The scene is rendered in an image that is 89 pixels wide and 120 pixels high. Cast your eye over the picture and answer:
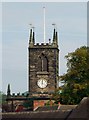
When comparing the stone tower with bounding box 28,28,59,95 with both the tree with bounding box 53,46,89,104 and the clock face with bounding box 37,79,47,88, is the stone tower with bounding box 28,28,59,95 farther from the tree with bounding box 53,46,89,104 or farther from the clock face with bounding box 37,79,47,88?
the tree with bounding box 53,46,89,104

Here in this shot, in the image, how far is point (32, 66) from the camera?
87812 millimetres

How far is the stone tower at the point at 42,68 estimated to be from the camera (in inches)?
3460

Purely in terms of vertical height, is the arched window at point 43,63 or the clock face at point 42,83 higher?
the arched window at point 43,63

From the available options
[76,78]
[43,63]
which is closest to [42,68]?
[43,63]

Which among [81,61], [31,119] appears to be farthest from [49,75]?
[31,119]

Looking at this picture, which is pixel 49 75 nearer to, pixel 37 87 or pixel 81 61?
pixel 37 87

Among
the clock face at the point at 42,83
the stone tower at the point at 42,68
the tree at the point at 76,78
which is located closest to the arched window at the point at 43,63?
the stone tower at the point at 42,68

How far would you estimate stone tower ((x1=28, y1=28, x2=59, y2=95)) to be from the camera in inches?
3460

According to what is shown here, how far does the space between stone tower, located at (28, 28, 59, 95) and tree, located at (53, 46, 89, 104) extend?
29.6 meters

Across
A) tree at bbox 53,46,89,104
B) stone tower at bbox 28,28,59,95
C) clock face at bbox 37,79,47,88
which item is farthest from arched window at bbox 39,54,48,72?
tree at bbox 53,46,89,104

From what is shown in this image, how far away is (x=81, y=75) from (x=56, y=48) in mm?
34143

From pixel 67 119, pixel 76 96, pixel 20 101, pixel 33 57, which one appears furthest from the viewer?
pixel 20 101

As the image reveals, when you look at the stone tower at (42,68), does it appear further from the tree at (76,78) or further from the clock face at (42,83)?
the tree at (76,78)

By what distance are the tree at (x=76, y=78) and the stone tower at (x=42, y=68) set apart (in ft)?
97.2
